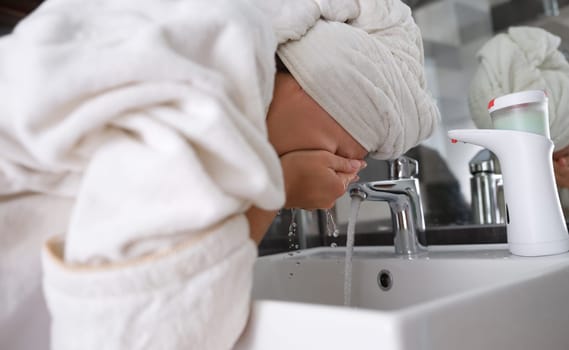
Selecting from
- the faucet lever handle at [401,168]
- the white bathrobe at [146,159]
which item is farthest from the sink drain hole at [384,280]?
the white bathrobe at [146,159]

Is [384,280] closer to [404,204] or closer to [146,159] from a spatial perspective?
[404,204]

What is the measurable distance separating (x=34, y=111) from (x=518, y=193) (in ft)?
2.02

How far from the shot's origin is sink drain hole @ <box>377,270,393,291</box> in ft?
2.53

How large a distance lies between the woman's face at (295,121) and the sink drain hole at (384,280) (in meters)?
0.32

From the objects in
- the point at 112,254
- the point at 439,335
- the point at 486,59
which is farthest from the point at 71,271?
the point at 486,59

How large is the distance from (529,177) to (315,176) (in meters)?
0.32

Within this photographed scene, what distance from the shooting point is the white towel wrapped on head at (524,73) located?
0.79 m

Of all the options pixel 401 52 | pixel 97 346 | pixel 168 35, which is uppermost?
pixel 401 52

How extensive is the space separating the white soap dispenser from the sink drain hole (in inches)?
7.5

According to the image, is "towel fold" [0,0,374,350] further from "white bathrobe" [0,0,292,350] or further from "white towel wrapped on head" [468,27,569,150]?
"white towel wrapped on head" [468,27,569,150]

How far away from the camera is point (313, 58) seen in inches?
19.8

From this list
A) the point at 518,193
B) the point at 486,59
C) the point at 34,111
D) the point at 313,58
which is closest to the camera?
the point at 34,111

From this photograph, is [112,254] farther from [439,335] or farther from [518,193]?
[518,193]

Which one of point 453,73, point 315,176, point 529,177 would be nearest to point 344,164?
point 315,176
